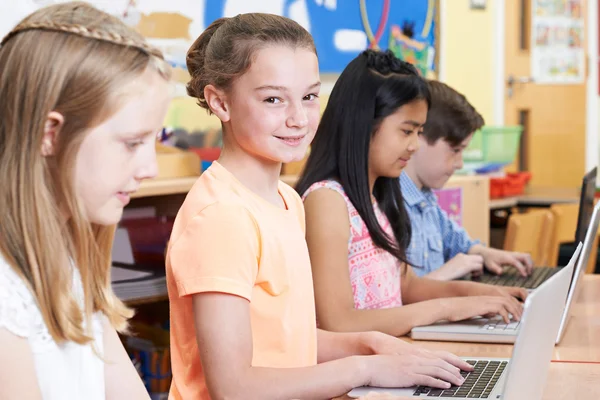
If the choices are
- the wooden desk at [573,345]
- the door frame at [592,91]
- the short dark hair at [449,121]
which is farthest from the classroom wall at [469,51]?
the wooden desk at [573,345]

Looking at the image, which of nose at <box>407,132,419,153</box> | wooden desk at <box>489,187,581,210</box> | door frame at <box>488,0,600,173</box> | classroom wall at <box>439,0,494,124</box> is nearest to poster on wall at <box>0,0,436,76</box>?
classroom wall at <box>439,0,494,124</box>

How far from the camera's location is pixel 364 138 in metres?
1.85

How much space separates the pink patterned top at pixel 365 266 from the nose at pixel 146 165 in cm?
84

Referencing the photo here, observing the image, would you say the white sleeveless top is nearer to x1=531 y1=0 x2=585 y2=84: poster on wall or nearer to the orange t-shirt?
the orange t-shirt

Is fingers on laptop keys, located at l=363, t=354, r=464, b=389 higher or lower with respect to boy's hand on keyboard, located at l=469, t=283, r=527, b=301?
→ higher

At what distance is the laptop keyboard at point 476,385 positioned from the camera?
50.9 inches

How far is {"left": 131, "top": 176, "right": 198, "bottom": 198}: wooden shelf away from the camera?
8.22ft

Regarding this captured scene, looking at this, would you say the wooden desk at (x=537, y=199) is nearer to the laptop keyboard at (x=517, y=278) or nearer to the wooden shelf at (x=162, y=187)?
the laptop keyboard at (x=517, y=278)

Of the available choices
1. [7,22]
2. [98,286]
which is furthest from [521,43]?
[98,286]

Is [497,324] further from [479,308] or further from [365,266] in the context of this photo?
[365,266]

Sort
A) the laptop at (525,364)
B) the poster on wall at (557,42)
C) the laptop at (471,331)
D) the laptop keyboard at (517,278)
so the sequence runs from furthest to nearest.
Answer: the poster on wall at (557,42) < the laptop keyboard at (517,278) < the laptop at (471,331) < the laptop at (525,364)

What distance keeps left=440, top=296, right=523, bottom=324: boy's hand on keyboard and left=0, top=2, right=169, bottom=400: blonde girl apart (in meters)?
0.95

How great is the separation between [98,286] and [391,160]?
990 millimetres

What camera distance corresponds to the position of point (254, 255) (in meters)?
1.26
